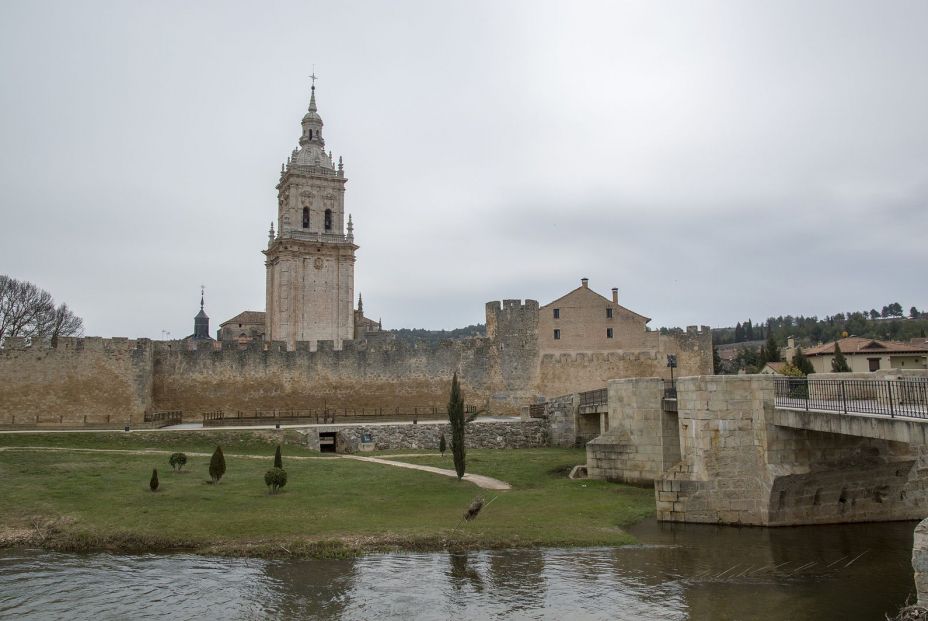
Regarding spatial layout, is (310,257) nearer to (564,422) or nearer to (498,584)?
(564,422)

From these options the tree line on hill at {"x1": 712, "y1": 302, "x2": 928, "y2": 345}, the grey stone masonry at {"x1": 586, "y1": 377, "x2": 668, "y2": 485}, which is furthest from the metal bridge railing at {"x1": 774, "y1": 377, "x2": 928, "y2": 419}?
the tree line on hill at {"x1": 712, "y1": 302, "x2": 928, "y2": 345}

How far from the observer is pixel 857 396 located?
56.7 ft

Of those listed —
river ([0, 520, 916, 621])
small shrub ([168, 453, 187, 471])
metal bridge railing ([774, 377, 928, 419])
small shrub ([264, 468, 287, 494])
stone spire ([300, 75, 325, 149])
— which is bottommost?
river ([0, 520, 916, 621])

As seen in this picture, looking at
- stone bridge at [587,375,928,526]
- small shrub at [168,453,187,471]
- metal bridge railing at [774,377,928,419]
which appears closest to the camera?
metal bridge railing at [774,377,928,419]

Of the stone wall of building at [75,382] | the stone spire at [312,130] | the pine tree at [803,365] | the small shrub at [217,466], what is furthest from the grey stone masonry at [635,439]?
the stone spire at [312,130]

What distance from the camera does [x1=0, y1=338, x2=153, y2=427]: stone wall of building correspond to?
3350cm

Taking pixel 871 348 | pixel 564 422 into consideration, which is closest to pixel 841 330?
pixel 871 348

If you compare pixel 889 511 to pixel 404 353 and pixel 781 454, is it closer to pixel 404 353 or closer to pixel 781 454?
pixel 781 454

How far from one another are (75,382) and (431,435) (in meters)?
17.9

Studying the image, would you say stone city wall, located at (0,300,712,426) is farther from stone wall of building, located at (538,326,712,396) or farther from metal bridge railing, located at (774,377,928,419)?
metal bridge railing, located at (774,377,928,419)

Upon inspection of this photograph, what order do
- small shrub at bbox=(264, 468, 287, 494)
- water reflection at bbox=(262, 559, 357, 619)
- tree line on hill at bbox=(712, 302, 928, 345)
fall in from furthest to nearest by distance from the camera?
tree line on hill at bbox=(712, 302, 928, 345), small shrub at bbox=(264, 468, 287, 494), water reflection at bbox=(262, 559, 357, 619)

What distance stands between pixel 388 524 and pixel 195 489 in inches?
264

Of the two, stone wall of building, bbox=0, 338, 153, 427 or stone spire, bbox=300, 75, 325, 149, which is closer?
stone wall of building, bbox=0, 338, 153, 427

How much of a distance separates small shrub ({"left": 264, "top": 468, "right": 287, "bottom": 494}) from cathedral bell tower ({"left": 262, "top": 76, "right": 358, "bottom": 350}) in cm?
3610
